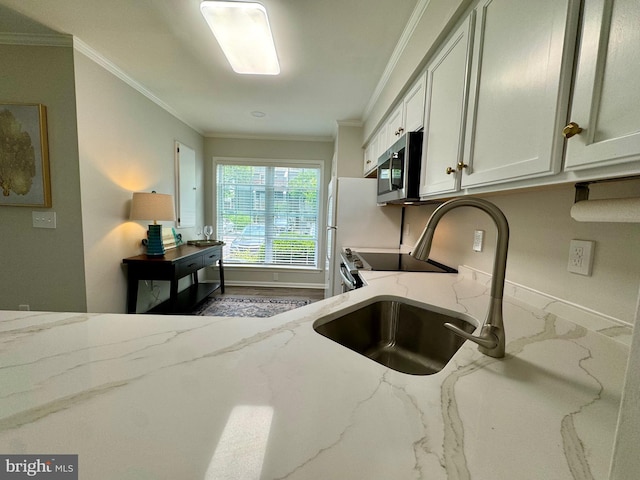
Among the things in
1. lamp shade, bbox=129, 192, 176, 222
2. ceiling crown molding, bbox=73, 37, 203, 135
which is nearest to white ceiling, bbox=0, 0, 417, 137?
ceiling crown molding, bbox=73, 37, 203, 135

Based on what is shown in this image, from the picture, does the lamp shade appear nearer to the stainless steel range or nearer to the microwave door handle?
the stainless steel range

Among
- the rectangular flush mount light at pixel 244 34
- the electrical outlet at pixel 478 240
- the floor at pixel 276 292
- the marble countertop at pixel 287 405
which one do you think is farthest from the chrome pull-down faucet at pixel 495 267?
the floor at pixel 276 292

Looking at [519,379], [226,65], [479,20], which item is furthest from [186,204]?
[519,379]

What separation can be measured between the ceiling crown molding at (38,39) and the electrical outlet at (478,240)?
3.12 metres

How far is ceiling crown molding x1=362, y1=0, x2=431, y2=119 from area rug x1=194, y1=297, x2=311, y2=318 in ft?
8.78

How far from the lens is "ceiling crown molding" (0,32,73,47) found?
192 centimetres

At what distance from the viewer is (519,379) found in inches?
22.6

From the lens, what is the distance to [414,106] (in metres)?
1.74

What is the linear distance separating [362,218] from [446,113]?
Result: 1469mm

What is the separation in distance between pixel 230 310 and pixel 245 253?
131 cm

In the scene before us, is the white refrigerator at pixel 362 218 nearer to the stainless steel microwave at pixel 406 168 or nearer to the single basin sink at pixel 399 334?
the stainless steel microwave at pixel 406 168

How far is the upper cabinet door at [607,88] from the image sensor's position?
1.75 feet

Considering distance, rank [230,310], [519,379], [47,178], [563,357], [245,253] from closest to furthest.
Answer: [519,379]
[563,357]
[47,178]
[230,310]
[245,253]

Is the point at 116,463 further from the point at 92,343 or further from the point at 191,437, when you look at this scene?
the point at 92,343
